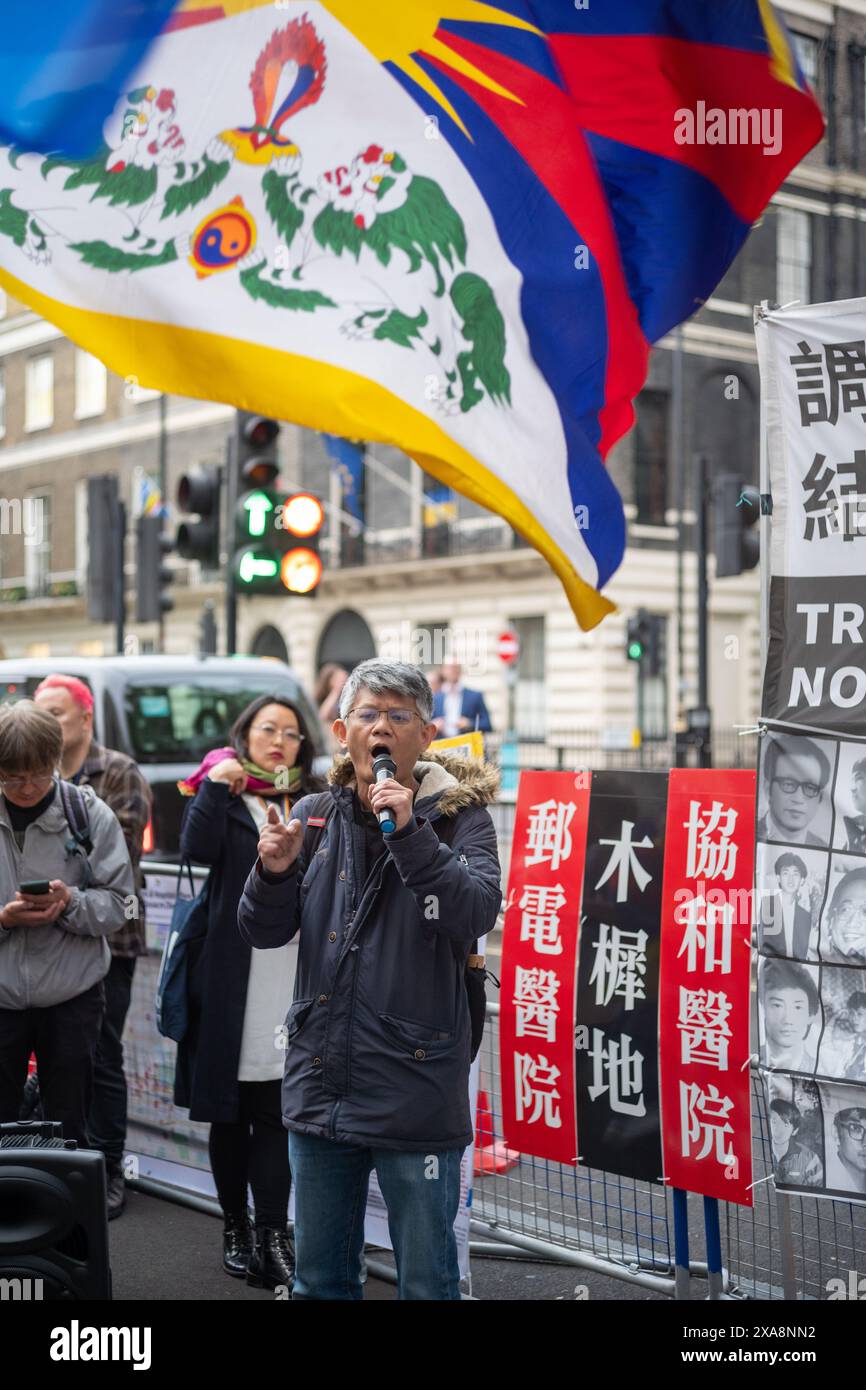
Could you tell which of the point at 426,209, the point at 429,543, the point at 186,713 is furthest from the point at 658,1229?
the point at 429,543

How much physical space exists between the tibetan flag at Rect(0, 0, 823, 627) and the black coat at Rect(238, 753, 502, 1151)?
1.71 m

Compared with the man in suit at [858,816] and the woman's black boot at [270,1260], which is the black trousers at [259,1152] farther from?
the man in suit at [858,816]

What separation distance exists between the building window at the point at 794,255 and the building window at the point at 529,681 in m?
9.62

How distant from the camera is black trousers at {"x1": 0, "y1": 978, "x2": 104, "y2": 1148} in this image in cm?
466

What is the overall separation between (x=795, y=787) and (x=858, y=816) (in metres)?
0.17

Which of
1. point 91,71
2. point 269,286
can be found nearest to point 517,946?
point 269,286

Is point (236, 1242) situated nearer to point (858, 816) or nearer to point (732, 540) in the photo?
A: point (858, 816)

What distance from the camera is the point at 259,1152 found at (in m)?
4.98

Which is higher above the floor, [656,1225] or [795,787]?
[795,787]

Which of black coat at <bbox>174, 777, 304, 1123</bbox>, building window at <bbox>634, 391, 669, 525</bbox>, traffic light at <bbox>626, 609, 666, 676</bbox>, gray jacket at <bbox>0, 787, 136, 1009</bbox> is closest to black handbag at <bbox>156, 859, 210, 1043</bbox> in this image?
black coat at <bbox>174, 777, 304, 1123</bbox>

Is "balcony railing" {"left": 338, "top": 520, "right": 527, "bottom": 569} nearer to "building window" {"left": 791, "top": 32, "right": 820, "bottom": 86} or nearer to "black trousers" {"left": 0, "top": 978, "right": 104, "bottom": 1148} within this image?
"building window" {"left": 791, "top": 32, "right": 820, "bottom": 86}

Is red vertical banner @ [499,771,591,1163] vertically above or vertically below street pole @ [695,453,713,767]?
below

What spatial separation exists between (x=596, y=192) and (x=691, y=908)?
8.08 feet
